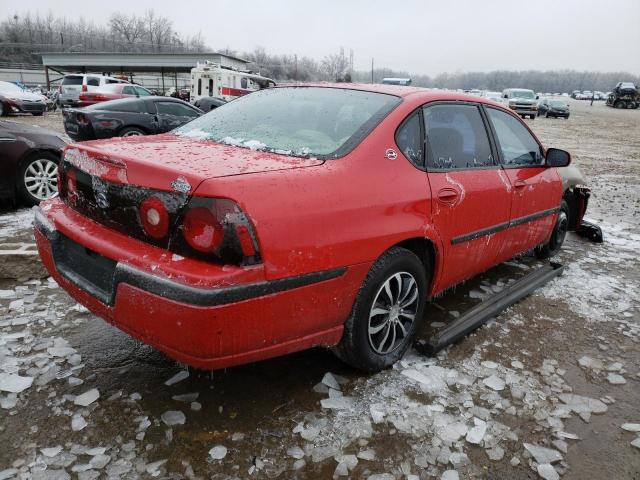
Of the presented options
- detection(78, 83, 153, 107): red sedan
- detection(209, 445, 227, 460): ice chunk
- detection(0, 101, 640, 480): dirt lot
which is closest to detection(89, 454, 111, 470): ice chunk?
detection(0, 101, 640, 480): dirt lot

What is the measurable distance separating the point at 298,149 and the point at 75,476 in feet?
5.76

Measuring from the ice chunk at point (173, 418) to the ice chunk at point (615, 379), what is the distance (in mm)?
2439

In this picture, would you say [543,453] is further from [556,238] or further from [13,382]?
[556,238]

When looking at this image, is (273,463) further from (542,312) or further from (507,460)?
(542,312)

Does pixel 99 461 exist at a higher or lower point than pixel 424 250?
lower

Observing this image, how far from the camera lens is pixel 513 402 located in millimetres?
2568

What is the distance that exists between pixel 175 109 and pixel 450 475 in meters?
10.6

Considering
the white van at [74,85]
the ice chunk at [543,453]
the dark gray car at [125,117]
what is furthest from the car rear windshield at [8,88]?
the ice chunk at [543,453]

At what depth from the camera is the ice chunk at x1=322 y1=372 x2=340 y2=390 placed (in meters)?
2.58

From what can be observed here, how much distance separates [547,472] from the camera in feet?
6.89

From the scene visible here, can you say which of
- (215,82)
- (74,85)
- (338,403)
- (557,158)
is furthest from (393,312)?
(74,85)

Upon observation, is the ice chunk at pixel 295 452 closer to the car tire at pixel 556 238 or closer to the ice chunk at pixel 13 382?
the ice chunk at pixel 13 382

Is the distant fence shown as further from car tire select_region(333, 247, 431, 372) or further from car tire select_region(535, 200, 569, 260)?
car tire select_region(333, 247, 431, 372)

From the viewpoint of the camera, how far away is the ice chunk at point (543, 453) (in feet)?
7.13
